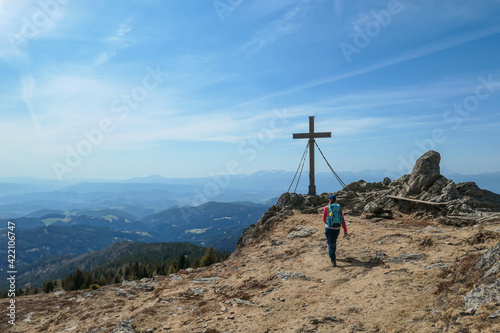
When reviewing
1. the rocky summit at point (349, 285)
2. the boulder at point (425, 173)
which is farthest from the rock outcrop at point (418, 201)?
the rocky summit at point (349, 285)

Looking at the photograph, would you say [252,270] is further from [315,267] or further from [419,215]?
[419,215]

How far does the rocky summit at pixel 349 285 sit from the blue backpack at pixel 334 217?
213 centimetres

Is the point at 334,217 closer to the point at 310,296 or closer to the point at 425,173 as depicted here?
the point at 310,296

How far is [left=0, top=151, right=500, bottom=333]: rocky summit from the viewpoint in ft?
26.1

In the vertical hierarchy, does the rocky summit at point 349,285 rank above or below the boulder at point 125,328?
above

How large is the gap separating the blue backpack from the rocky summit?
213 centimetres

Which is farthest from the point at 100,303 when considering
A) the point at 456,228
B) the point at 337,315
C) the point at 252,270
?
the point at 456,228

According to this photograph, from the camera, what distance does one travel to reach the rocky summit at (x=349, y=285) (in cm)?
795

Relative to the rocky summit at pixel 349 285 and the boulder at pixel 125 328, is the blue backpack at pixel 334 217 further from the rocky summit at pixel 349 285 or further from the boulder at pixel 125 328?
the boulder at pixel 125 328

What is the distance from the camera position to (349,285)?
10.9 metres

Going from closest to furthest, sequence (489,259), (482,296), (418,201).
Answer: (482,296)
(489,259)
(418,201)

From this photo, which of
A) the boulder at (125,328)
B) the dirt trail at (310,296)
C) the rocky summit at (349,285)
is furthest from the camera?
the boulder at (125,328)

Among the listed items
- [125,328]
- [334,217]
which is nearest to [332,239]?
[334,217]

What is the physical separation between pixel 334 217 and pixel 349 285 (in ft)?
11.7
